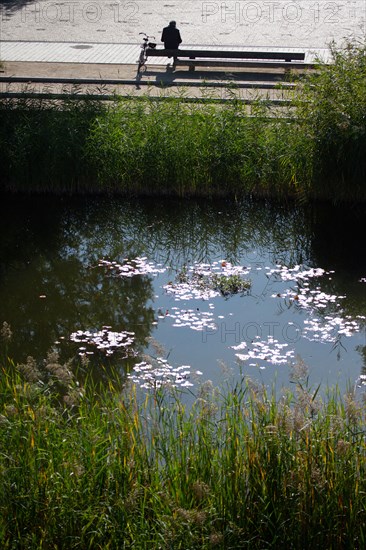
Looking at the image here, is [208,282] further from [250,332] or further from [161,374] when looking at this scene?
[161,374]

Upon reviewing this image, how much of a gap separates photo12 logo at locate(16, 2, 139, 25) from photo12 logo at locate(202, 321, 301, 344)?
57.7 feet

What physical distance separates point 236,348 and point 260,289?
177cm

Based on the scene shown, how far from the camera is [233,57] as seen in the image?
70.0ft

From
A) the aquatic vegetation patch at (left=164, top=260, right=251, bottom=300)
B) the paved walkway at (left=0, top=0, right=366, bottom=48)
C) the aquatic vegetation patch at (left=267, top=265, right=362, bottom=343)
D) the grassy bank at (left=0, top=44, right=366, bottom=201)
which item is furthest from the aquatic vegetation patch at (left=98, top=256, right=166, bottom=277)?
the paved walkway at (left=0, top=0, right=366, bottom=48)

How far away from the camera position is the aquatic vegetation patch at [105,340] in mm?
11156

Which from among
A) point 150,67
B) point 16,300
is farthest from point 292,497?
point 150,67

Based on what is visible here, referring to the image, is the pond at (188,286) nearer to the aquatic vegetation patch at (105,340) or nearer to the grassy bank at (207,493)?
the aquatic vegetation patch at (105,340)

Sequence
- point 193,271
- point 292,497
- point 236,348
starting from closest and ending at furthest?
point 292,497 < point 236,348 < point 193,271

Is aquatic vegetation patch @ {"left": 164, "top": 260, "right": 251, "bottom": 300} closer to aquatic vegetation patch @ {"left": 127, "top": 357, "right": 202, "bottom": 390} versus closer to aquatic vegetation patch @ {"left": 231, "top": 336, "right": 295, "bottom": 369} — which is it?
aquatic vegetation patch @ {"left": 231, "top": 336, "right": 295, "bottom": 369}

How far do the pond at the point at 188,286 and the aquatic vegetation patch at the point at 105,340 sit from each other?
1cm

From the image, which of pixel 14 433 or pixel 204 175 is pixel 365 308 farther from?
pixel 14 433

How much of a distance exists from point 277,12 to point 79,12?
5.68 metres

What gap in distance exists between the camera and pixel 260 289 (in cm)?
1277

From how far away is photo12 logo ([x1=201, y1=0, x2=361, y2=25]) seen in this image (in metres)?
28.0
